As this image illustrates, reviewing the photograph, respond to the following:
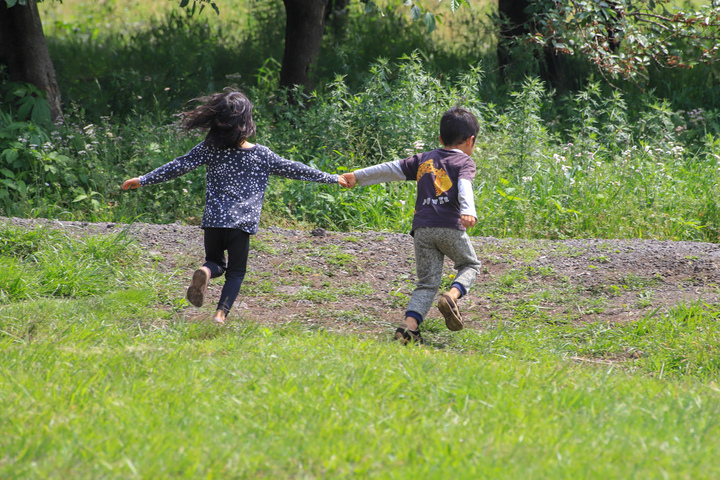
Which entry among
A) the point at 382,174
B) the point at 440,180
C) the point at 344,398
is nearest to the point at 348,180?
the point at 382,174

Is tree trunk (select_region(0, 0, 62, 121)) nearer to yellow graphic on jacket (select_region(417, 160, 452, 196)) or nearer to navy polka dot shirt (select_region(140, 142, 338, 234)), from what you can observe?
navy polka dot shirt (select_region(140, 142, 338, 234))

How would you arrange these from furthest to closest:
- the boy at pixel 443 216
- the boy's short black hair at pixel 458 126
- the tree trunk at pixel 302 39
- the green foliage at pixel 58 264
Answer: the tree trunk at pixel 302 39, the green foliage at pixel 58 264, the boy's short black hair at pixel 458 126, the boy at pixel 443 216

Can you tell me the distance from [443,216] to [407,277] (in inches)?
51.4

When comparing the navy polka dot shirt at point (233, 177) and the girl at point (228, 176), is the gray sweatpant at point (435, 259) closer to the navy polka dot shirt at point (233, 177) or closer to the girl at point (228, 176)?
the navy polka dot shirt at point (233, 177)

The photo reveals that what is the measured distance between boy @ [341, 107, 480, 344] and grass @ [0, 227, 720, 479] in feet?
0.84

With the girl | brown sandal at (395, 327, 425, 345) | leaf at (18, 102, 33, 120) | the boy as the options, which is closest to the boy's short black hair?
the boy

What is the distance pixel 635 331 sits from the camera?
434cm

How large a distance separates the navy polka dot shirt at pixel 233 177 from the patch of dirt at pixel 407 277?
683 mm

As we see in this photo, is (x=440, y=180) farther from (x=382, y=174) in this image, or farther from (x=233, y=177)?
(x=233, y=177)

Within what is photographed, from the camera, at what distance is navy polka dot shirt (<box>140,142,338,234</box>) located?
4.31 metres

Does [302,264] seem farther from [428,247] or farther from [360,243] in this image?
[428,247]

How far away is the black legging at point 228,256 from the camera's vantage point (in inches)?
172

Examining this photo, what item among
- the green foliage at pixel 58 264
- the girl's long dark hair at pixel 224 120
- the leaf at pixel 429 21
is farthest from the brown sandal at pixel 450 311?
the leaf at pixel 429 21

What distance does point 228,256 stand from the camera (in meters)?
4.40
